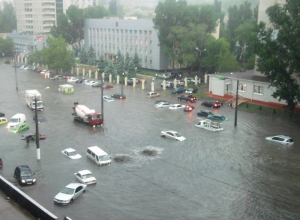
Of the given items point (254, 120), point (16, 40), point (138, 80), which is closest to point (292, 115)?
point (254, 120)

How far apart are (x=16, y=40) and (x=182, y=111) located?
8665 centimetres

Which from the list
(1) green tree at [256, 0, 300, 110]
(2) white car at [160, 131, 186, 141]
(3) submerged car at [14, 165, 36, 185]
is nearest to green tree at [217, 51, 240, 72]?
(1) green tree at [256, 0, 300, 110]

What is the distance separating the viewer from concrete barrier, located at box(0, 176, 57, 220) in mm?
19828

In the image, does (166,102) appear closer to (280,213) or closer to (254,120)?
(254,120)

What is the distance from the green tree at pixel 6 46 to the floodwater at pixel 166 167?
7120cm

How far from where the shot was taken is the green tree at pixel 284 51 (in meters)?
40.3

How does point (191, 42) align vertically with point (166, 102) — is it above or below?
above

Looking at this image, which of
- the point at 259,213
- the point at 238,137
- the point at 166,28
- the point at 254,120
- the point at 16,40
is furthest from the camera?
the point at 16,40

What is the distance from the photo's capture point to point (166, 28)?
72625 millimetres

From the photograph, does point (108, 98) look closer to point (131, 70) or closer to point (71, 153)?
point (131, 70)

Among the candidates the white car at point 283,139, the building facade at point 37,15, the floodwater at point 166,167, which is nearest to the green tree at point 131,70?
the floodwater at point 166,167

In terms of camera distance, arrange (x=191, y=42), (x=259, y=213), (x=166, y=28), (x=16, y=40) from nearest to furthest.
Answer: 1. (x=259, y=213)
2. (x=191, y=42)
3. (x=166, y=28)
4. (x=16, y=40)

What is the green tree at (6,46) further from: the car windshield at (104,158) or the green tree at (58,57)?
the car windshield at (104,158)

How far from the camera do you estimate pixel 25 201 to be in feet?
70.9
